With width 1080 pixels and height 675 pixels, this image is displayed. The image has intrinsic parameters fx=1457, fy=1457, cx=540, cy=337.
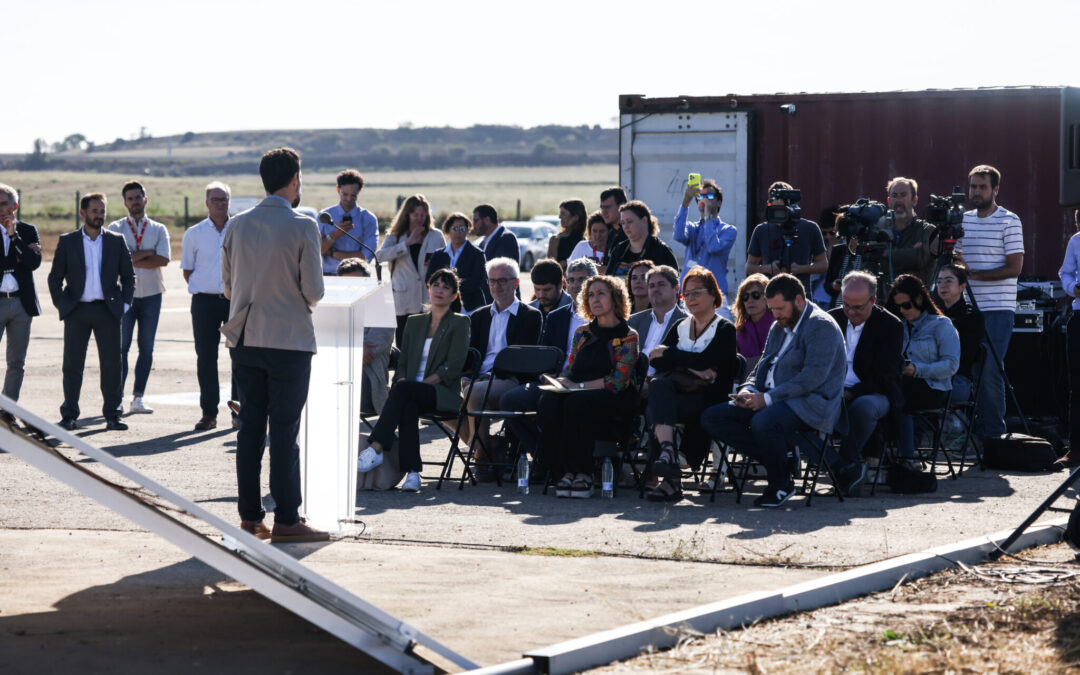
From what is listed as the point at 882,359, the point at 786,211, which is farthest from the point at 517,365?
the point at 786,211

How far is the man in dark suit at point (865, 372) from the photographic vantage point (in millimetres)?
8898

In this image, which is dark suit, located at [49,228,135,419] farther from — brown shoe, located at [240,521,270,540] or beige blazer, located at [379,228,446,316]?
brown shoe, located at [240,521,270,540]

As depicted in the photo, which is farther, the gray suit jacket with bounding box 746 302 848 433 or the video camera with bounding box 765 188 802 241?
the video camera with bounding box 765 188 802 241

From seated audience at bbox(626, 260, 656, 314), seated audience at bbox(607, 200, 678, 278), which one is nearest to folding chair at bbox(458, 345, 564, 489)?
seated audience at bbox(626, 260, 656, 314)

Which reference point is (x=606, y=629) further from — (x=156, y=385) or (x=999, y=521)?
(x=156, y=385)

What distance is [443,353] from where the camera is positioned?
31.8 feet

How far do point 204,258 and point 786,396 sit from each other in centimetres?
536

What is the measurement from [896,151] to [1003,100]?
1063 millimetres

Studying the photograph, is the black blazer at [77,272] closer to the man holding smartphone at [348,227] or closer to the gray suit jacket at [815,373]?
the man holding smartphone at [348,227]

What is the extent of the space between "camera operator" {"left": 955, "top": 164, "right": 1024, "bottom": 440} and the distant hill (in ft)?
464

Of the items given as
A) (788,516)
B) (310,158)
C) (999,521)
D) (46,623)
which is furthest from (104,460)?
(310,158)

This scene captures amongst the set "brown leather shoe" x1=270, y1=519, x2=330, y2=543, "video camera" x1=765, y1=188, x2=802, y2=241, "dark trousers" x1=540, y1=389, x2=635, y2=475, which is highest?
"video camera" x1=765, y1=188, x2=802, y2=241

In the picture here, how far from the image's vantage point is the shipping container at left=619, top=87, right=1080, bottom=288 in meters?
13.0

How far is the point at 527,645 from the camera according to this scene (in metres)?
5.59
